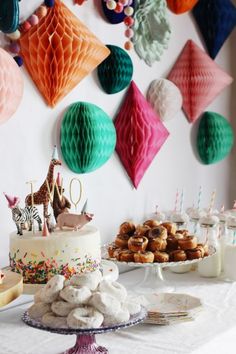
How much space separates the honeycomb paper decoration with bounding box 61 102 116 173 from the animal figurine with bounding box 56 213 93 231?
10.9 inches

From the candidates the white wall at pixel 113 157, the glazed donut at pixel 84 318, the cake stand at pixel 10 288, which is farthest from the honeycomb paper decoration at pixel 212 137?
the glazed donut at pixel 84 318

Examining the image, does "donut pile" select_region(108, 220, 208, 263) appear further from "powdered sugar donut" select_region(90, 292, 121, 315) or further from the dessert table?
"powdered sugar donut" select_region(90, 292, 121, 315)

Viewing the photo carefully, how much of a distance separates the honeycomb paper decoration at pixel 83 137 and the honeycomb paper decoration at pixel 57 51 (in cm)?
6

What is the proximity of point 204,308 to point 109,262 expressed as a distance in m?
0.28

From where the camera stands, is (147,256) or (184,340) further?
(147,256)

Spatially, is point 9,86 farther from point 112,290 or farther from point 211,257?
point 211,257

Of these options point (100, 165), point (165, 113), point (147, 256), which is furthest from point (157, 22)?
point (147, 256)

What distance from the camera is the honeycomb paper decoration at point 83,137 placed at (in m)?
1.65

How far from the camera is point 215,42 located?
219 centimetres

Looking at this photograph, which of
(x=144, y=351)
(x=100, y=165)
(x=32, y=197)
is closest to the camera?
(x=144, y=351)

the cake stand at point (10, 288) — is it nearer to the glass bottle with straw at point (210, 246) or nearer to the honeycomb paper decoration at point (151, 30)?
the glass bottle with straw at point (210, 246)

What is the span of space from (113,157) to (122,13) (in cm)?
42

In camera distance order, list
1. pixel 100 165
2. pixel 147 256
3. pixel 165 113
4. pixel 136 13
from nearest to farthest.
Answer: pixel 147 256 → pixel 100 165 → pixel 136 13 → pixel 165 113

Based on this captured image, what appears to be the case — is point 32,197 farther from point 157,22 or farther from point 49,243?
A: point 157,22
